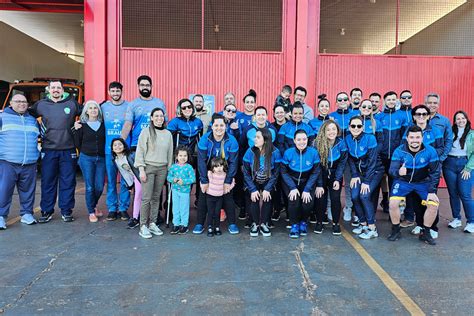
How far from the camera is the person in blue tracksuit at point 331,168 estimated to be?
208 inches

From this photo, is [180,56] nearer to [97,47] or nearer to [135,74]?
[135,74]

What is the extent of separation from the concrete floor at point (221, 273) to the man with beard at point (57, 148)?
18.4 inches

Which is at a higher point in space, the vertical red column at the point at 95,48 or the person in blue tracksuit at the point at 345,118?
the vertical red column at the point at 95,48

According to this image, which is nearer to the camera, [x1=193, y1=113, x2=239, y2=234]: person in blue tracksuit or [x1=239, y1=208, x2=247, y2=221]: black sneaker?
[x1=193, y1=113, x2=239, y2=234]: person in blue tracksuit

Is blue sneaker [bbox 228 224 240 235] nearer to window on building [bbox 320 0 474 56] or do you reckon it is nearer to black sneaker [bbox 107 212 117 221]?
black sneaker [bbox 107 212 117 221]

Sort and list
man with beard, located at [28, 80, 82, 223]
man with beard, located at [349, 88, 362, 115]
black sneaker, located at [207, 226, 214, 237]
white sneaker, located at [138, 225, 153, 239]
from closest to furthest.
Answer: white sneaker, located at [138, 225, 153, 239]
black sneaker, located at [207, 226, 214, 237]
man with beard, located at [28, 80, 82, 223]
man with beard, located at [349, 88, 362, 115]

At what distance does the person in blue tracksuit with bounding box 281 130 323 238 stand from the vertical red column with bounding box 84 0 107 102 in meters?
5.12

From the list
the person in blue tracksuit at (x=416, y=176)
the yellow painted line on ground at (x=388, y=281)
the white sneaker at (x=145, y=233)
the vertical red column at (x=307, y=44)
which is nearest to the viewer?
the yellow painted line on ground at (x=388, y=281)

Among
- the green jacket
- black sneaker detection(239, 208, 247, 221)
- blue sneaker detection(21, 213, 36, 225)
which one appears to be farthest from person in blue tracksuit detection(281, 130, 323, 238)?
blue sneaker detection(21, 213, 36, 225)

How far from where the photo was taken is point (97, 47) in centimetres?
848

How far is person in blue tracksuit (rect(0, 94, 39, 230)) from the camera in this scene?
538 centimetres

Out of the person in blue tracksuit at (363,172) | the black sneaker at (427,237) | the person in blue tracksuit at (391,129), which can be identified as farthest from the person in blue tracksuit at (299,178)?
the black sneaker at (427,237)

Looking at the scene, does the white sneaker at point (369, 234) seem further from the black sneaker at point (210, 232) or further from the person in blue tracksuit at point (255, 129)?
the black sneaker at point (210, 232)

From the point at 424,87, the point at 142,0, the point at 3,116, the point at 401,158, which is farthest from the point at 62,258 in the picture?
the point at 424,87
